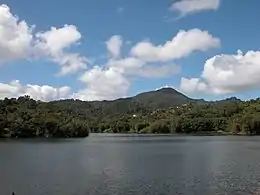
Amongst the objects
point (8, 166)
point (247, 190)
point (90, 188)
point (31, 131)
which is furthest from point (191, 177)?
point (31, 131)

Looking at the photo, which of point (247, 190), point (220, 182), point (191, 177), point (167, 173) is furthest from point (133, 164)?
point (247, 190)

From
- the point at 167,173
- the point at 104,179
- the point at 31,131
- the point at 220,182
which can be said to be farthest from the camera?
the point at 31,131

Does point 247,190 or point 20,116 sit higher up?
point 20,116

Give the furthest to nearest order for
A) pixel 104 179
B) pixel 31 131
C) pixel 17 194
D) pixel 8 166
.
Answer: pixel 31 131 < pixel 8 166 < pixel 104 179 < pixel 17 194

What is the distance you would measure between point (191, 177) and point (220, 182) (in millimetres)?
4734

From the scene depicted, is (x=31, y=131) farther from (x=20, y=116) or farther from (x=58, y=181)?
(x=58, y=181)

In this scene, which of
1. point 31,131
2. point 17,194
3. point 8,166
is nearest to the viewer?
point 17,194

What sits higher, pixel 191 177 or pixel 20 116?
pixel 20 116

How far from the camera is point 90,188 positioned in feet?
142

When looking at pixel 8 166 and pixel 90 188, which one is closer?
pixel 90 188

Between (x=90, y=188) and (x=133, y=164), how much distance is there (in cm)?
2433

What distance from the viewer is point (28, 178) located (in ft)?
170

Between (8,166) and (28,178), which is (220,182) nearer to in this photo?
(28,178)

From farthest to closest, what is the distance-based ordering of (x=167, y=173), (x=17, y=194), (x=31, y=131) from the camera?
(x=31, y=131), (x=167, y=173), (x=17, y=194)
